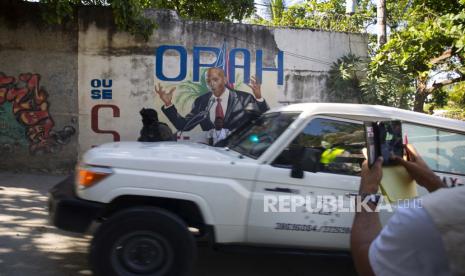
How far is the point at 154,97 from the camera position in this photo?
9.21 metres

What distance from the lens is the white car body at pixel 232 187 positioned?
11.8 feet

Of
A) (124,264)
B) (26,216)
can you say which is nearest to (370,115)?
(124,264)

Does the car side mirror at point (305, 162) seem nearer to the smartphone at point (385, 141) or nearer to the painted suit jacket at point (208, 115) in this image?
the smartphone at point (385, 141)

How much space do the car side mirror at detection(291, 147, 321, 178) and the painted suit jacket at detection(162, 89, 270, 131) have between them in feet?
17.9

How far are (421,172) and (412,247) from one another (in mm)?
1853

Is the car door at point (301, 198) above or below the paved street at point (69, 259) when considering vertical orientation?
above

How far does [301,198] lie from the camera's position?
3727 mm

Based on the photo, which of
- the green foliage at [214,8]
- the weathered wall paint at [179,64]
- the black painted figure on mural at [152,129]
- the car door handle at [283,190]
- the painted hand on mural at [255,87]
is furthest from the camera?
the green foliage at [214,8]

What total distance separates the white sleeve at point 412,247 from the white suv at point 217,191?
87.8 inches

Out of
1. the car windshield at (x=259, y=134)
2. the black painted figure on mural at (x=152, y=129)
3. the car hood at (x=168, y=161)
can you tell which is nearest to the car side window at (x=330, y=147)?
the car windshield at (x=259, y=134)

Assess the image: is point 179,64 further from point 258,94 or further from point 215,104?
point 258,94

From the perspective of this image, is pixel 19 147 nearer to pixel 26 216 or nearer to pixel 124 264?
pixel 26 216

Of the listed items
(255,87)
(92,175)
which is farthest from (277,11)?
(92,175)

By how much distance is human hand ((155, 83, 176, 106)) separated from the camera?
9219 millimetres
